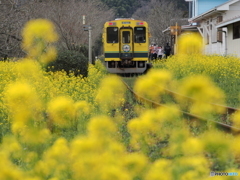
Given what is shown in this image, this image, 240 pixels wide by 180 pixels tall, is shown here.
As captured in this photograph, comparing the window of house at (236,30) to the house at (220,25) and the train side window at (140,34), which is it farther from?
the train side window at (140,34)

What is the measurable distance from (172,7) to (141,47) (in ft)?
111

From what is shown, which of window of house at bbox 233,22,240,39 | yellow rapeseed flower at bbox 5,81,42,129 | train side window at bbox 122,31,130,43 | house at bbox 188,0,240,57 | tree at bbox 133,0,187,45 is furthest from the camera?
tree at bbox 133,0,187,45

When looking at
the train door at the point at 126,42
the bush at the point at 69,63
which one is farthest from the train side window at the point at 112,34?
the bush at the point at 69,63

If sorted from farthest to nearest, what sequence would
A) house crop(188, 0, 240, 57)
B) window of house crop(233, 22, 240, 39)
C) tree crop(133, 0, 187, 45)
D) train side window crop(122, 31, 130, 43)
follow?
tree crop(133, 0, 187, 45) → house crop(188, 0, 240, 57) → window of house crop(233, 22, 240, 39) → train side window crop(122, 31, 130, 43)

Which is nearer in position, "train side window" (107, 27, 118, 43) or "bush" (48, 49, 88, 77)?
"bush" (48, 49, 88, 77)

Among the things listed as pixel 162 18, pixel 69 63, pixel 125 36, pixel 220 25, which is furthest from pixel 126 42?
pixel 162 18

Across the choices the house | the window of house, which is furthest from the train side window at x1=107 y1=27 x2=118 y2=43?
the window of house

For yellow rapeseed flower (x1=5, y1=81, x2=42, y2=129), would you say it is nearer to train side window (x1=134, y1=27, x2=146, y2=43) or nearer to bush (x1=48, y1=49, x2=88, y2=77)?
bush (x1=48, y1=49, x2=88, y2=77)

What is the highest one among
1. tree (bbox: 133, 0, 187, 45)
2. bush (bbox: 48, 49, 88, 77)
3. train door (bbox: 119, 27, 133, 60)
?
tree (bbox: 133, 0, 187, 45)

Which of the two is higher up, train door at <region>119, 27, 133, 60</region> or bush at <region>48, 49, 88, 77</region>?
train door at <region>119, 27, 133, 60</region>

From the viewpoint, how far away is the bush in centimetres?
1269

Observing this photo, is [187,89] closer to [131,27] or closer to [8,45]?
[8,45]

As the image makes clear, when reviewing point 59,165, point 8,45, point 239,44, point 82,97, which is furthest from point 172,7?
point 59,165

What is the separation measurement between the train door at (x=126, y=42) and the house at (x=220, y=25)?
12.9 ft
